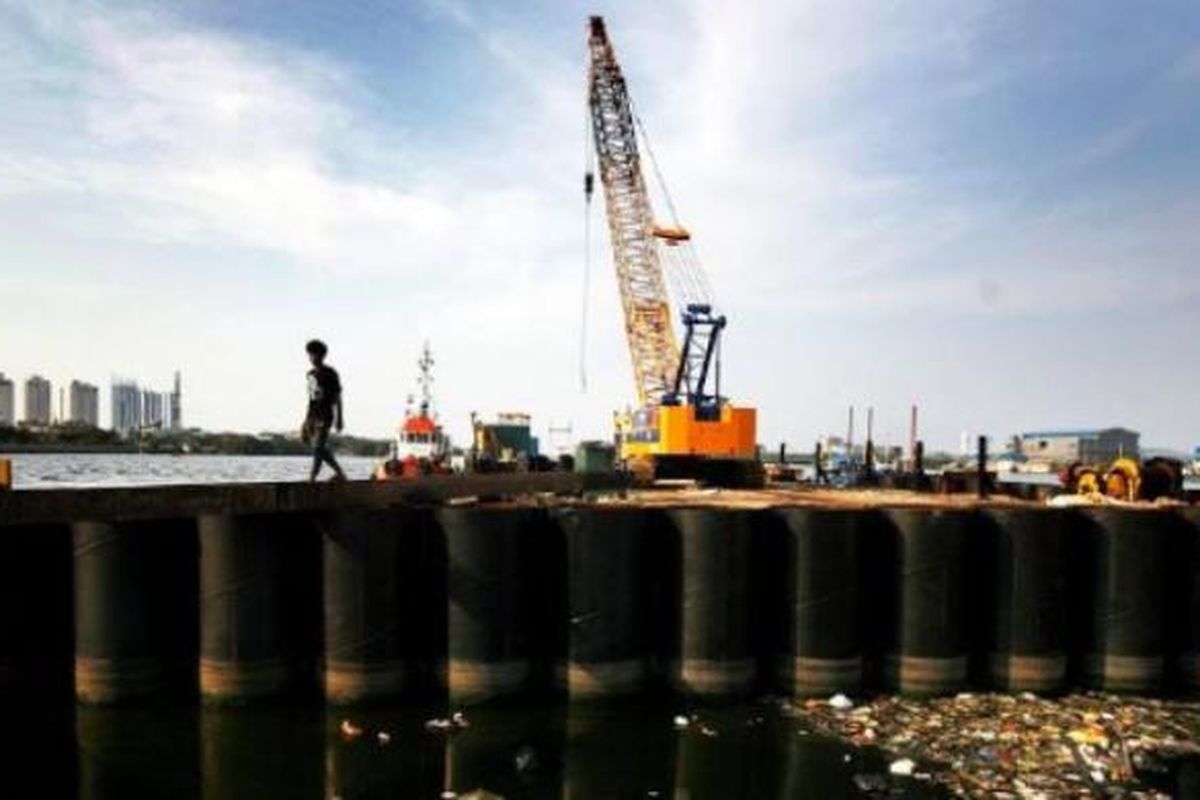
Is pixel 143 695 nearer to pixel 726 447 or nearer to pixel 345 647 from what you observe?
pixel 345 647

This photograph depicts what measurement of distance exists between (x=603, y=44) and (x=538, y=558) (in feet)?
140

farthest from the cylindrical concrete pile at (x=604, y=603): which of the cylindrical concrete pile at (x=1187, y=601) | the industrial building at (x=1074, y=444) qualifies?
the industrial building at (x=1074, y=444)

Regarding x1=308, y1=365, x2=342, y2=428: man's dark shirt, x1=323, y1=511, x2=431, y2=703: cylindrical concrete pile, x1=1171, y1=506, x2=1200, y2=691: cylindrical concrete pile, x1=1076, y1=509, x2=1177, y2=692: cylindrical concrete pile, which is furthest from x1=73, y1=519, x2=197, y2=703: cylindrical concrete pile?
x1=1171, y1=506, x2=1200, y2=691: cylindrical concrete pile

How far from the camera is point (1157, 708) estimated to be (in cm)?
1249

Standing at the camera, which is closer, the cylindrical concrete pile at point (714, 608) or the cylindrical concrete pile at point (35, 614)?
the cylindrical concrete pile at point (35, 614)

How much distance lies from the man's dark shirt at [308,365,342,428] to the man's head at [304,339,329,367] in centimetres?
10

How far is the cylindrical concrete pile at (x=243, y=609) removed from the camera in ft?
37.8

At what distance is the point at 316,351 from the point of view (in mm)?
12359

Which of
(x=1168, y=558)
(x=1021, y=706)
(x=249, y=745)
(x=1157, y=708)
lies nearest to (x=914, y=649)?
(x=1021, y=706)

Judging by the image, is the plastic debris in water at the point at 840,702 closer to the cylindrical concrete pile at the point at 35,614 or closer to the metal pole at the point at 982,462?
the metal pole at the point at 982,462

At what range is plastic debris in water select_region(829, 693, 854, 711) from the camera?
12203 millimetres

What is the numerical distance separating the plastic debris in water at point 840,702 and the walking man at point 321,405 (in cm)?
810

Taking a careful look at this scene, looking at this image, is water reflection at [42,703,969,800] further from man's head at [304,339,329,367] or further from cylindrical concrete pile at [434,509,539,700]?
man's head at [304,339,329,367]

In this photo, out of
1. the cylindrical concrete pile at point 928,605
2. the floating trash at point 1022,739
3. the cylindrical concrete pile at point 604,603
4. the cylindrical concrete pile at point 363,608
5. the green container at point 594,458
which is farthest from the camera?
the green container at point 594,458
